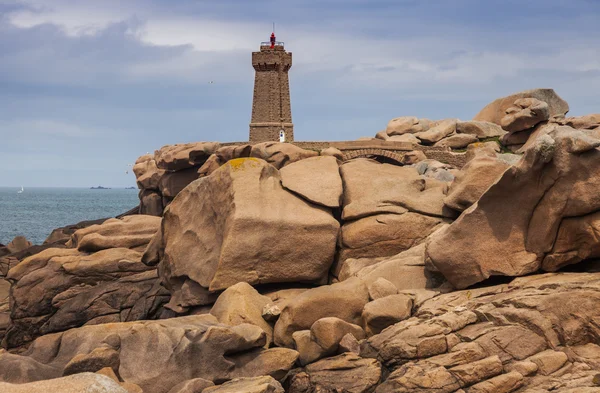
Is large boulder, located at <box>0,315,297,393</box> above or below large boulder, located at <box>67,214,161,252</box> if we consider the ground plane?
below

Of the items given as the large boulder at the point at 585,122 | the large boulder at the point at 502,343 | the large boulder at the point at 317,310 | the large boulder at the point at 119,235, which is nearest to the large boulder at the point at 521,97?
the large boulder at the point at 585,122

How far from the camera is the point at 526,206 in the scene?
1834cm

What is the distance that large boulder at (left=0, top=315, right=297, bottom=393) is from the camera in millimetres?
17000

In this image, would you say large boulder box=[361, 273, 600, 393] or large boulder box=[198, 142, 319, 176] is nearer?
large boulder box=[361, 273, 600, 393]

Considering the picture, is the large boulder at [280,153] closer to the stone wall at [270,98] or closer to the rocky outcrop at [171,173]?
the rocky outcrop at [171,173]

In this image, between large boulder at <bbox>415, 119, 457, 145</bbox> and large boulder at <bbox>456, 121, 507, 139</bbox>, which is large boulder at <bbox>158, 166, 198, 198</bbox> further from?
large boulder at <bbox>456, 121, 507, 139</bbox>

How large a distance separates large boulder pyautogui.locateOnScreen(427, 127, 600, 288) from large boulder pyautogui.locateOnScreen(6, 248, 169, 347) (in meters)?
11.0

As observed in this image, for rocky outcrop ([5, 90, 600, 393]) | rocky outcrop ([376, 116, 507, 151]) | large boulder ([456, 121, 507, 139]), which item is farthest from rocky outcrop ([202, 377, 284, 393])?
large boulder ([456, 121, 507, 139])

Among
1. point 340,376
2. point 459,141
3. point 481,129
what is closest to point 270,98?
point 459,141

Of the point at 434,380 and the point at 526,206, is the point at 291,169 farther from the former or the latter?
the point at 434,380

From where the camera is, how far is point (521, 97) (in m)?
54.2

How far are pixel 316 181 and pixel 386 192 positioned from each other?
237 cm

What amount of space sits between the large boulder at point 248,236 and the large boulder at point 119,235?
5081mm

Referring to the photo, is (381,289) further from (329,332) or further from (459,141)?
(459,141)
